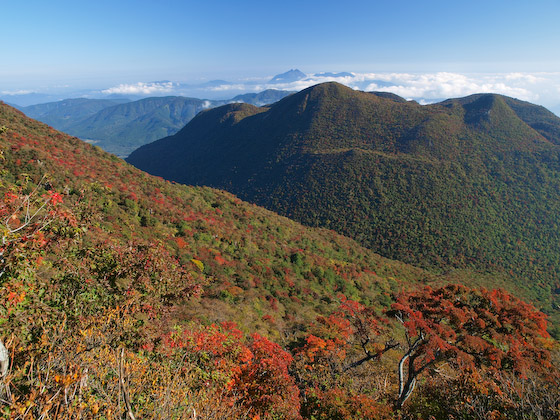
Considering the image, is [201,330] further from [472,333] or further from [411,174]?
[411,174]

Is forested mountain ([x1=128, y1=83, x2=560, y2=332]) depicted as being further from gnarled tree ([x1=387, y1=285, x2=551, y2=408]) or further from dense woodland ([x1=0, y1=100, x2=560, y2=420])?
dense woodland ([x1=0, y1=100, x2=560, y2=420])

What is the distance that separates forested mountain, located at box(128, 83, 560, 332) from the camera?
67938 mm

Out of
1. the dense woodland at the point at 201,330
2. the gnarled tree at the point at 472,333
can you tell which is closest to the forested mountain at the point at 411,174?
the gnarled tree at the point at 472,333

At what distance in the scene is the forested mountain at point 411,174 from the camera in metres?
67.9

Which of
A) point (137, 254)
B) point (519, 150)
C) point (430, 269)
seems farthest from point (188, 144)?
point (137, 254)

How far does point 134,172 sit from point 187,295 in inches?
1456

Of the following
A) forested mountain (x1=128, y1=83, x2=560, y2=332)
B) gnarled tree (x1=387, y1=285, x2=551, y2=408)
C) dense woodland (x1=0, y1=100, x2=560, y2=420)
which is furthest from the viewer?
forested mountain (x1=128, y1=83, x2=560, y2=332)

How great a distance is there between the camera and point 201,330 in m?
12.5

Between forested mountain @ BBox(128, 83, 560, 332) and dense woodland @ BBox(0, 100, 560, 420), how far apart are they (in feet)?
144

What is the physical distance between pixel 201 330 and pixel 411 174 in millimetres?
89278

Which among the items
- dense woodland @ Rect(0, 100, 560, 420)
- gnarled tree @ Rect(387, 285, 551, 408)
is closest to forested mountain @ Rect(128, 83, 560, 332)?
gnarled tree @ Rect(387, 285, 551, 408)

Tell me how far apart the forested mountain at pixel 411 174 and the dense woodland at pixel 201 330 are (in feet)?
144

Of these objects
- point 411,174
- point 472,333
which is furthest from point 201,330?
point 411,174

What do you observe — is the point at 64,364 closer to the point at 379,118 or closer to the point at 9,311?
the point at 9,311
